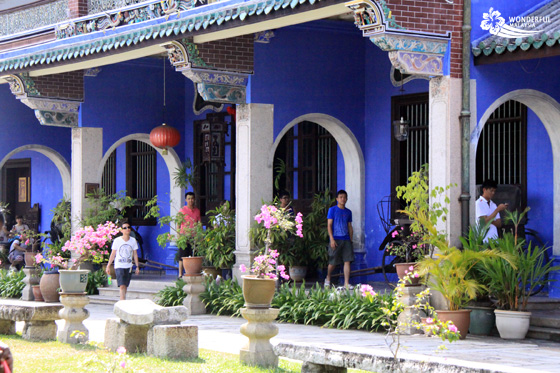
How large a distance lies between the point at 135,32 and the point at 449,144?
5596mm

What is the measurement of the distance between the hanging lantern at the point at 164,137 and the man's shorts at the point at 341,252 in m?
4.84

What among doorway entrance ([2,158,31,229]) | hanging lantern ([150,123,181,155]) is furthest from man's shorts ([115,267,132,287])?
doorway entrance ([2,158,31,229])

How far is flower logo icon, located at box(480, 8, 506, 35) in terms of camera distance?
12.4 meters

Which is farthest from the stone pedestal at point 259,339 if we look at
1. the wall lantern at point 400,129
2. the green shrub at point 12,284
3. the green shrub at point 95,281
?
the green shrub at point 12,284

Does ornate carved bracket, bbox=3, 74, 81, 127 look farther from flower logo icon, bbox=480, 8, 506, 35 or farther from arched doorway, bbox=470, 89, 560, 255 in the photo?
flower logo icon, bbox=480, 8, 506, 35

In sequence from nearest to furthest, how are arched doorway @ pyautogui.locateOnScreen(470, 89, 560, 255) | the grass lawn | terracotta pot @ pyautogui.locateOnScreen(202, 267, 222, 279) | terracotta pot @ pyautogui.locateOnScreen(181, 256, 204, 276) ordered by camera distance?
the grass lawn → arched doorway @ pyautogui.locateOnScreen(470, 89, 560, 255) → terracotta pot @ pyautogui.locateOnScreen(181, 256, 204, 276) → terracotta pot @ pyautogui.locateOnScreen(202, 267, 222, 279)

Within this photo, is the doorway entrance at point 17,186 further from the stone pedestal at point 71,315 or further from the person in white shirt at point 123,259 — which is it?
the stone pedestal at point 71,315

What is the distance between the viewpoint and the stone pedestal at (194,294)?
14672 mm

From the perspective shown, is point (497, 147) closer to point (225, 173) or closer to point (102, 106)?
point (225, 173)

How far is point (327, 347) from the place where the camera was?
25.5 feet

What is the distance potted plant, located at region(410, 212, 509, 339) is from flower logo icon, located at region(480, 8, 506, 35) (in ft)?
9.04

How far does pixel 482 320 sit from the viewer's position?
11688 millimetres

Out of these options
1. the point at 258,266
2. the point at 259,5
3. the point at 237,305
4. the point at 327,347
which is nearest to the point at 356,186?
the point at 237,305

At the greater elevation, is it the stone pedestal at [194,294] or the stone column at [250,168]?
the stone column at [250,168]
